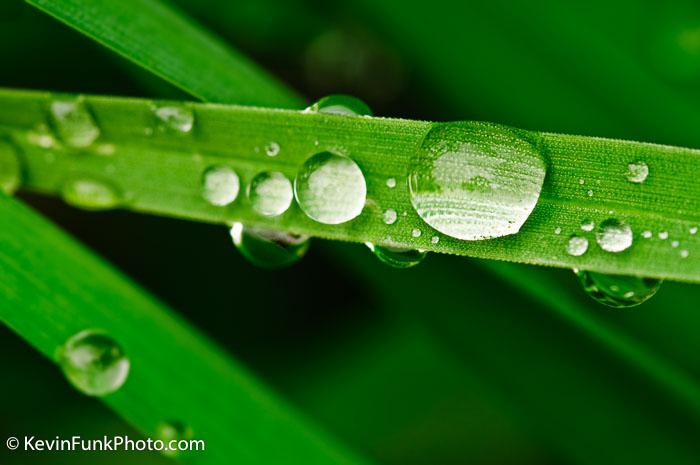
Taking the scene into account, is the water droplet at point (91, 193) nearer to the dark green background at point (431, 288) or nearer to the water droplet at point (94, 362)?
the water droplet at point (94, 362)

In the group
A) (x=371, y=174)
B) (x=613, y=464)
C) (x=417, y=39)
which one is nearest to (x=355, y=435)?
(x=613, y=464)

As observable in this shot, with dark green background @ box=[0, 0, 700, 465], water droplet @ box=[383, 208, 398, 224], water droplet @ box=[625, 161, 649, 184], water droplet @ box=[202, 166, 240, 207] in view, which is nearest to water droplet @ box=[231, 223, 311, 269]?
water droplet @ box=[202, 166, 240, 207]

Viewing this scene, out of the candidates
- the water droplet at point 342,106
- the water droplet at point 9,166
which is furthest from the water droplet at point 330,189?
the water droplet at point 9,166

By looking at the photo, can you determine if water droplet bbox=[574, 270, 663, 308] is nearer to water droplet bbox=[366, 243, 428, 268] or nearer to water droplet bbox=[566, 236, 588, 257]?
water droplet bbox=[566, 236, 588, 257]

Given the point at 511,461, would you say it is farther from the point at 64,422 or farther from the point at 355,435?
the point at 64,422

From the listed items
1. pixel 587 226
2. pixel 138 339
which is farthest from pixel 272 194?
pixel 587 226

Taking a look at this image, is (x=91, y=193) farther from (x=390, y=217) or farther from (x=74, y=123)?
(x=390, y=217)
